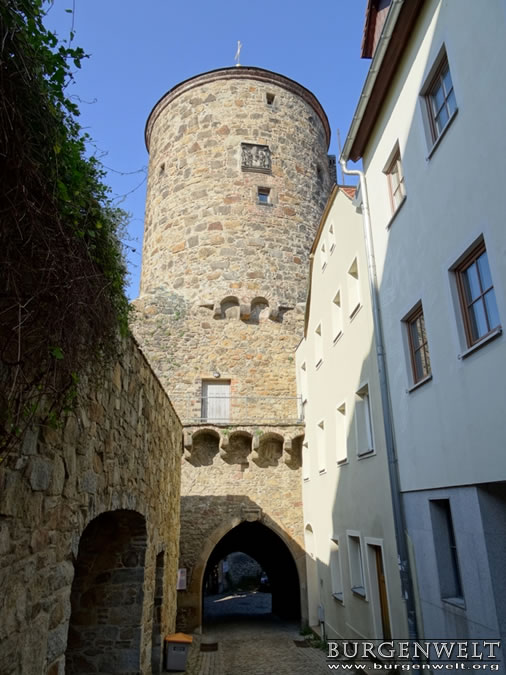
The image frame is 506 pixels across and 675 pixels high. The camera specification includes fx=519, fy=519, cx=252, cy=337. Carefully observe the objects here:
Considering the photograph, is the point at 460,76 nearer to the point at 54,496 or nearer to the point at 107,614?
the point at 54,496

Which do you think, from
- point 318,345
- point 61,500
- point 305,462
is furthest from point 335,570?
point 61,500

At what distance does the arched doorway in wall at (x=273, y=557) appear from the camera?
1543cm

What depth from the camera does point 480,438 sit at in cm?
437

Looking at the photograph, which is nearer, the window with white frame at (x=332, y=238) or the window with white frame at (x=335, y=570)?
the window with white frame at (x=335, y=570)

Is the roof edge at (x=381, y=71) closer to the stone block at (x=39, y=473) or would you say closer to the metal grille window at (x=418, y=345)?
the metal grille window at (x=418, y=345)

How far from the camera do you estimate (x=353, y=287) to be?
29.0 feet

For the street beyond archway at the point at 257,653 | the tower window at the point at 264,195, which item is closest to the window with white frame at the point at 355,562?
the street beyond archway at the point at 257,653

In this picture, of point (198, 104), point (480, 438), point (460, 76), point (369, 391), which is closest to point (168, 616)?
point (369, 391)

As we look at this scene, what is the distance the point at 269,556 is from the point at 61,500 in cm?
1666

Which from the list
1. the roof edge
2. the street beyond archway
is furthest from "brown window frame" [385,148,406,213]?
the street beyond archway

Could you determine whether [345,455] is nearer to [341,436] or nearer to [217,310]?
[341,436]

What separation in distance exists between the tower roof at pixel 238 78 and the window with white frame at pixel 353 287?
1132cm

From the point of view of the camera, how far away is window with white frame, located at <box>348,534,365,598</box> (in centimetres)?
834

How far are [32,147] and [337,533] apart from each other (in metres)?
8.91
